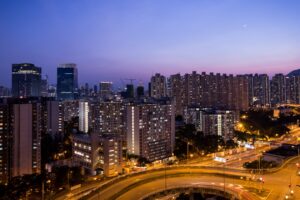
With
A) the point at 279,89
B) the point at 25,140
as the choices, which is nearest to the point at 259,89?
the point at 279,89

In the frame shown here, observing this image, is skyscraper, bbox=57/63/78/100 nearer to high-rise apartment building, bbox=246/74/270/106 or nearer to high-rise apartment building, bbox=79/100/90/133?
high-rise apartment building, bbox=79/100/90/133

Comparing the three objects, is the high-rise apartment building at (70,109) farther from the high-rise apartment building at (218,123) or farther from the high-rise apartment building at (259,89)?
the high-rise apartment building at (259,89)

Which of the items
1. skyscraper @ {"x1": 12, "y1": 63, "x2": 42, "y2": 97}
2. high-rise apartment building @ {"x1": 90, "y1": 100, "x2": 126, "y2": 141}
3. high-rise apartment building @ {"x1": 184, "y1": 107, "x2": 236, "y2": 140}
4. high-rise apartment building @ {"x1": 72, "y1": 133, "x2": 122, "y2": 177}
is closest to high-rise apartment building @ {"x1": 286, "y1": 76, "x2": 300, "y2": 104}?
high-rise apartment building @ {"x1": 184, "y1": 107, "x2": 236, "y2": 140}

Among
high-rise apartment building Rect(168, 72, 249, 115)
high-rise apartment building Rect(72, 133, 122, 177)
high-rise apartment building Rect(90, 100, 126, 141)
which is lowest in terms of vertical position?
high-rise apartment building Rect(72, 133, 122, 177)

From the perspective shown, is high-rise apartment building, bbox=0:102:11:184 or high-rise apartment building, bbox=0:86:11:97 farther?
high-rise apartment building, bbox=0:86:11:97

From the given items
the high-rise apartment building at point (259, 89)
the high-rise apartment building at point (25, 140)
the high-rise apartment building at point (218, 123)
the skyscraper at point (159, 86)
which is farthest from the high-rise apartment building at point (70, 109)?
the high-rise apartment building at point (259, 89)

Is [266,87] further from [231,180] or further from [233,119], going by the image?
[231,180]

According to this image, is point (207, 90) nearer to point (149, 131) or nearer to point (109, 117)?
point (109, 117)
